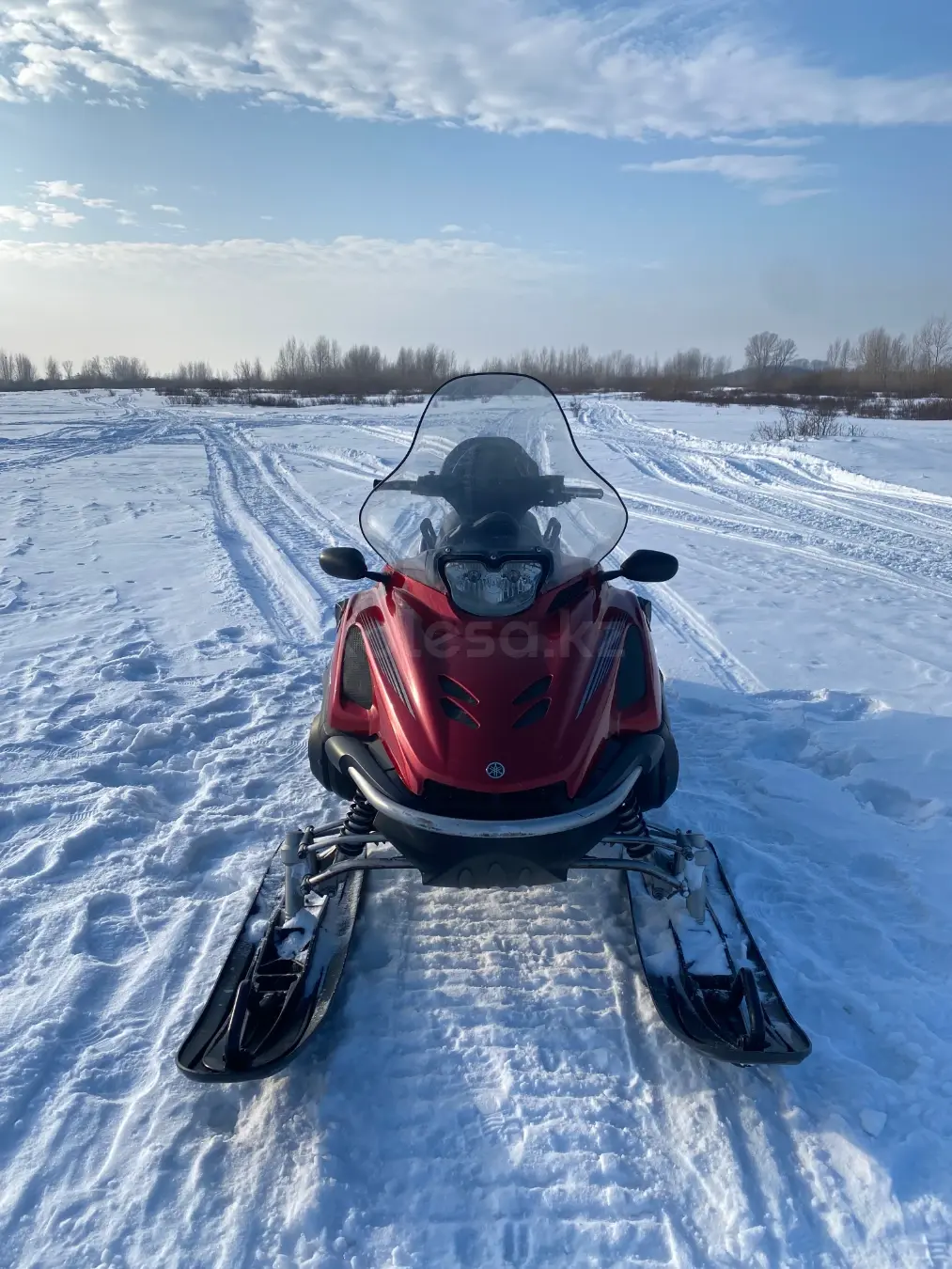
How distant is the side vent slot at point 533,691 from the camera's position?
2.54 m

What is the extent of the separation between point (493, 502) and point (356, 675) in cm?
99

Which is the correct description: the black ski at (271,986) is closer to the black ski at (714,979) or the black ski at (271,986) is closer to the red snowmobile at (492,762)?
the red snowmobile at (492,762)

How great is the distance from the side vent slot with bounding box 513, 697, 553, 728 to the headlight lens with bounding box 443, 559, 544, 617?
430mm

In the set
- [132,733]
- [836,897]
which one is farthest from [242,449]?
[836,897]

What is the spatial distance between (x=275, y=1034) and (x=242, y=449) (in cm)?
1833

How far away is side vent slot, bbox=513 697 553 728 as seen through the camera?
249 cm

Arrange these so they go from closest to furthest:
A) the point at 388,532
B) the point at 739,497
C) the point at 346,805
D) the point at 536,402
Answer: the point at 388,532, the point at 346,805, the point at 536,402, the point at 739,497

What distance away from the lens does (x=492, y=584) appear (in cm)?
288

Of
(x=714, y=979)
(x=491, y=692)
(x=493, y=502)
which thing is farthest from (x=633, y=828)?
(x=493, y=502)

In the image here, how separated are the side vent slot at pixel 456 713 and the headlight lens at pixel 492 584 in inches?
16.0

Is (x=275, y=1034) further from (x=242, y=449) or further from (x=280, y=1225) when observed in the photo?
(x=242, y=449)

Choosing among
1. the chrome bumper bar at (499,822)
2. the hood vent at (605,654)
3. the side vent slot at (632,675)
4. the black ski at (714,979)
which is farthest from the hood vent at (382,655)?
the black ski at (714,979)

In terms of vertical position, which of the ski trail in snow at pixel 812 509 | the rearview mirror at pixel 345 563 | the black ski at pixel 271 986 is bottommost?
the black ski at pixel 271 986

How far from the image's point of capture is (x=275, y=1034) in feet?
7.86
